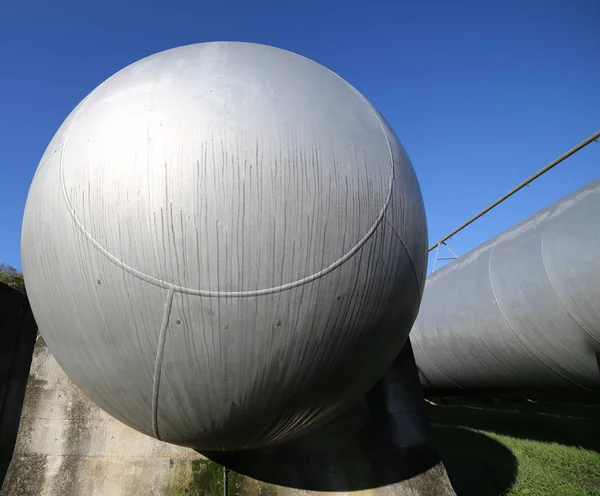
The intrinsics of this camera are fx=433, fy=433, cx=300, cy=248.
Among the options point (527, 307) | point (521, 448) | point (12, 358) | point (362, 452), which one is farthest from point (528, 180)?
point (12, 358)

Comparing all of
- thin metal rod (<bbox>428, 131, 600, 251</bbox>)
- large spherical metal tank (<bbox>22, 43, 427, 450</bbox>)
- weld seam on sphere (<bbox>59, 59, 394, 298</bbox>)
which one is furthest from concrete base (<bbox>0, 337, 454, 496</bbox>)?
thin metal rod (<bbox>428, 131, 600, 251</bbox>)

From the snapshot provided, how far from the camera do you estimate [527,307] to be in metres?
5.30

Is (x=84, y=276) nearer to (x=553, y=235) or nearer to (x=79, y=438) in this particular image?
(x=79, y=438)

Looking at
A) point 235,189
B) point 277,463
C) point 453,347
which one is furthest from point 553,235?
point 235,189

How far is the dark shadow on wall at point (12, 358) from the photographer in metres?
5.32

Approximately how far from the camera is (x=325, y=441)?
3.36 meters

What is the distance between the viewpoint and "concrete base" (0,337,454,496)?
3.10m

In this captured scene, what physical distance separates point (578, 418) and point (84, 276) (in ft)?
28.6

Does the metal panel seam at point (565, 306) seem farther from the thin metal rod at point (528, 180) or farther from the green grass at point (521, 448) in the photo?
the thin metal rod at point (528, 180)

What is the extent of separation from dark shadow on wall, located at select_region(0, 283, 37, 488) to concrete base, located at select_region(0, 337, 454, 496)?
249 cm

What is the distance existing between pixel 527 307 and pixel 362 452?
3.11 m

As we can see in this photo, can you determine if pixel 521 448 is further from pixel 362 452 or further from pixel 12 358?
pixel 12 358

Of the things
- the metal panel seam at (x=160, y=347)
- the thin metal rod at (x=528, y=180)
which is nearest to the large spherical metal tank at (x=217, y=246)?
the metal panel seam at (x=160, y=347)

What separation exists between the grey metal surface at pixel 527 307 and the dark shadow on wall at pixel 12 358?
6.08m
